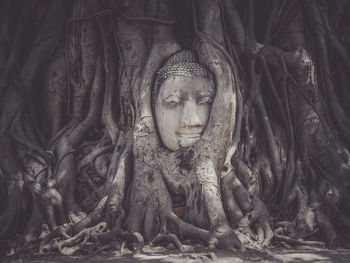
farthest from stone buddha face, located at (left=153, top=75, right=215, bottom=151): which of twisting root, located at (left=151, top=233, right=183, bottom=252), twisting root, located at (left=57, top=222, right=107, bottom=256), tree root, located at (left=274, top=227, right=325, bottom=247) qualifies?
tree root, located at (left=274, top=227, right=325, bottom=247)

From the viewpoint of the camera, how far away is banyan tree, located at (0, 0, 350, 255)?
3.13m

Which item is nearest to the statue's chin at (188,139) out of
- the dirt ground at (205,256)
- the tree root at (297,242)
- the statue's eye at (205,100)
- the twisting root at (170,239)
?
the statue's eye at (205,100)

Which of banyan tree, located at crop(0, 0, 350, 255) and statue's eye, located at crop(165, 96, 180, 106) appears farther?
statue's eye, located at crop(165, 96, 180, 106)

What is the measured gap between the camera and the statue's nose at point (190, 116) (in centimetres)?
332

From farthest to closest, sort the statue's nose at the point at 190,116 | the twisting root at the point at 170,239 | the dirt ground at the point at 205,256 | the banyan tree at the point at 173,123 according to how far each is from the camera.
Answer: the statue's nose at the point at 190,116
the banyan tree at the point at 173,123
the twisting root at the point at 170,239
the dirt ground at the point at 205,256

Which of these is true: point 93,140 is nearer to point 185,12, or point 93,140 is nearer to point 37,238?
point 37,238

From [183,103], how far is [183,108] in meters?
0.05

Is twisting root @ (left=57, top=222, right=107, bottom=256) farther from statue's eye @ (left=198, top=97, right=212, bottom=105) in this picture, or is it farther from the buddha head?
statue's eye @ (left=198, top=97, right=212, bottom=105)

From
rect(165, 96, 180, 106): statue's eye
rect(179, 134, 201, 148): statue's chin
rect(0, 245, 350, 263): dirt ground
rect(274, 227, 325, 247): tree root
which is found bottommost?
rect(0, 245, 350, 263): dirt ground

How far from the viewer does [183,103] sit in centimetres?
339

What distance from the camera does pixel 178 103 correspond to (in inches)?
134

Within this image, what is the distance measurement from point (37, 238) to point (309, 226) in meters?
2.45

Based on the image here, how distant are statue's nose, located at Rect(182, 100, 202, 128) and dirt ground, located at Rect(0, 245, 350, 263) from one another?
3.68ft

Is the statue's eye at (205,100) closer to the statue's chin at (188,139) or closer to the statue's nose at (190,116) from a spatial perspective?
the statue's nose at (190,116)
